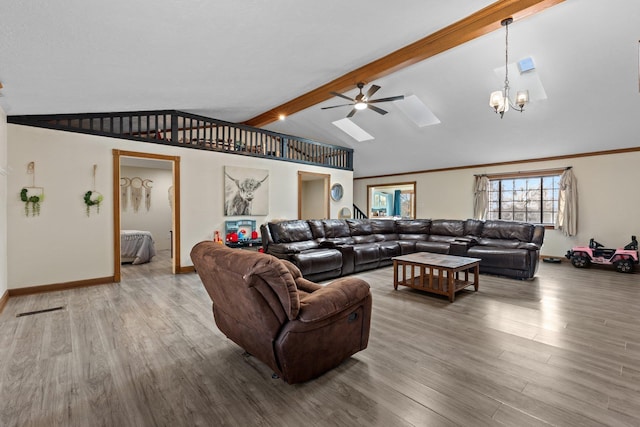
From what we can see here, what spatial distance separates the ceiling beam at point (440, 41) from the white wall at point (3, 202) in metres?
4.16

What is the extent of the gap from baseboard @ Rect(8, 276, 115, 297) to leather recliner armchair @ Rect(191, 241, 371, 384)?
3.46 meters

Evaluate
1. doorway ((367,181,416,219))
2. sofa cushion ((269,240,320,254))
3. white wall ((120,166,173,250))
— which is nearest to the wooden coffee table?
sofa cushion ((269,240,320,254))

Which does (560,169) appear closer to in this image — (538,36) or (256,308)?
(538,36)

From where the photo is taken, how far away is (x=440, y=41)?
366 centimetres

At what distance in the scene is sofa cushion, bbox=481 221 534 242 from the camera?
550cm

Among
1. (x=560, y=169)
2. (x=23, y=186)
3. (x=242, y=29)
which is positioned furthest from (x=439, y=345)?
(x=560, y=169)

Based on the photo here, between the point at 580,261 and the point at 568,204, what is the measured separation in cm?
135

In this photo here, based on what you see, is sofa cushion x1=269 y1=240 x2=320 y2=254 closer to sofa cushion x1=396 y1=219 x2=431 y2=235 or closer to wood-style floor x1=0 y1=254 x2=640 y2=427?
wood-style floor x1=0 y1=254 x2=640 y2=427

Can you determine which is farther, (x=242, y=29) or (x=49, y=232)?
(x=49, y=232)

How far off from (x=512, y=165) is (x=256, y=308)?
7.74 metres

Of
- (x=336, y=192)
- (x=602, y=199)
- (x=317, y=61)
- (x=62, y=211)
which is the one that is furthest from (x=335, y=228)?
(x=602, y=199)

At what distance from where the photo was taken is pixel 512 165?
7258 millimetres

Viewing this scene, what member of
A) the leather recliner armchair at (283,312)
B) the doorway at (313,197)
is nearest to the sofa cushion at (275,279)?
the leather recliner armchair at (283,312)

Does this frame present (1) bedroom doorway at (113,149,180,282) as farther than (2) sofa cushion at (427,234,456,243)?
Yes
